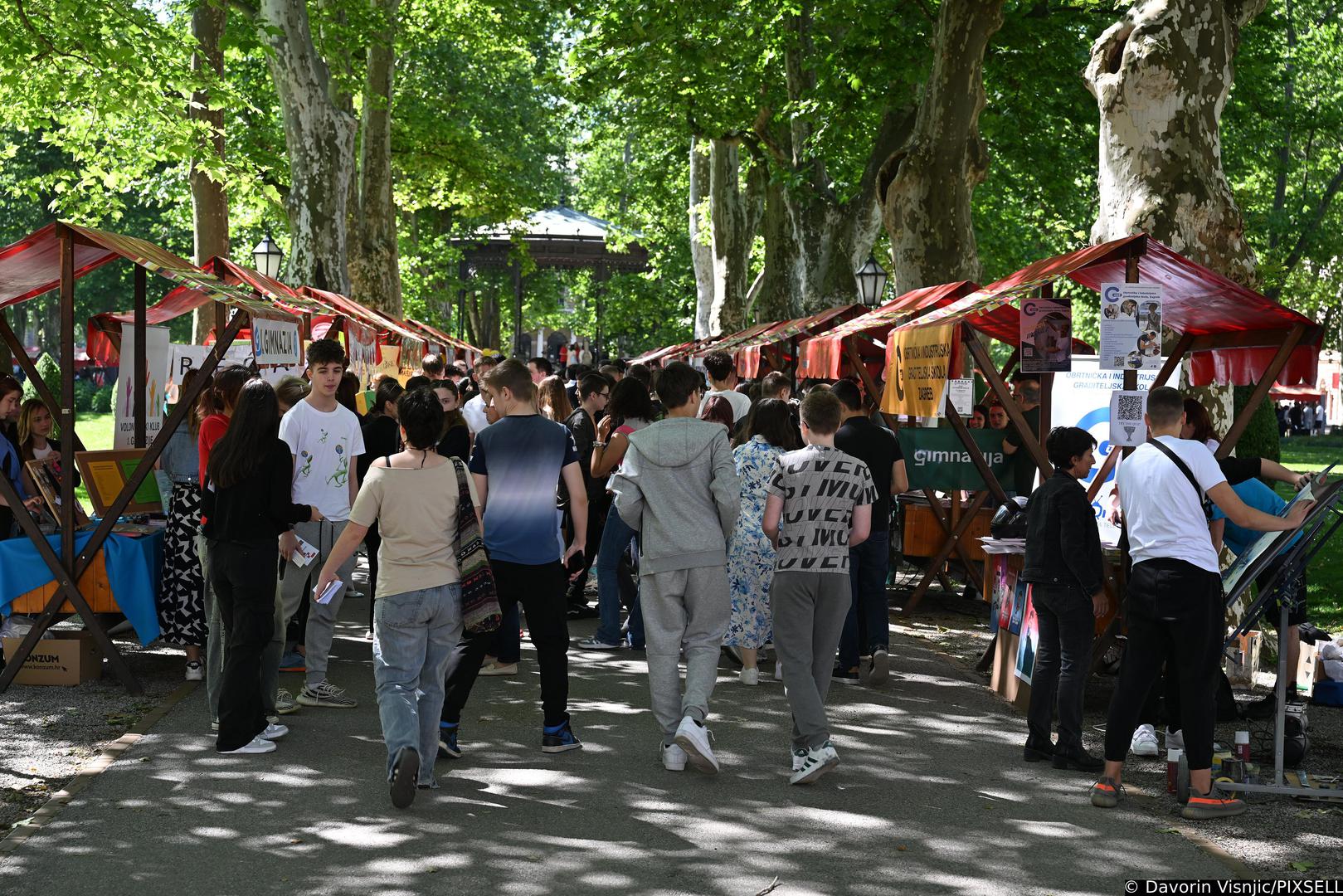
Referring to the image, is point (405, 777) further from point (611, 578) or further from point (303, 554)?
point (611, 578)

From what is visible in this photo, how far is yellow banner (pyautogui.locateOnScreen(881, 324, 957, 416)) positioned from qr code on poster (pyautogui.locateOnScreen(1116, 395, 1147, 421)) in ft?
5.10

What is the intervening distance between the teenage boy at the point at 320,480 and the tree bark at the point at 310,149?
1375 cm

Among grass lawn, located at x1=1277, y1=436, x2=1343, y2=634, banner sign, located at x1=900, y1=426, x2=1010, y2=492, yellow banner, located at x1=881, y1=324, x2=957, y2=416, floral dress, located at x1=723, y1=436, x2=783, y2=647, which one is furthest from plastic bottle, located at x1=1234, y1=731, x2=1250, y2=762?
banner sign, located at x1=900, y1=426, x2=1010, y2=492

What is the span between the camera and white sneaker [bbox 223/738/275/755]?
6.93m

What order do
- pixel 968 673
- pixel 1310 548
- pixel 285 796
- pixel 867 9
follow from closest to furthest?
pixel 285 796 < pixel 1310 548 < pixel 968 673 < pixel 867 9

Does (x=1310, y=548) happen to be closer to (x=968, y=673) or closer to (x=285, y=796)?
(x=968, y=673)

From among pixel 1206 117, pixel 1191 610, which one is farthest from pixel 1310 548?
pixel 1206 117

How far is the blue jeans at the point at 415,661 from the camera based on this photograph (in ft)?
20.0

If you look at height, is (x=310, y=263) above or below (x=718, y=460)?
above

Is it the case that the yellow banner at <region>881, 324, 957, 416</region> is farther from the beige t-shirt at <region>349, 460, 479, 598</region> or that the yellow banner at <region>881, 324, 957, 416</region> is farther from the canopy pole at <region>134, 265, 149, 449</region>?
the canopy pole at <region>134, 265, 149, 449</region>

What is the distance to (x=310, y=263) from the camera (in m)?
21.4

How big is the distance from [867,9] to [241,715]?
15635 millimetres

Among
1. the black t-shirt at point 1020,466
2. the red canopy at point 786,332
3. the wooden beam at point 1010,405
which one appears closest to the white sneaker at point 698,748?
the wooden beam at point 1010,405

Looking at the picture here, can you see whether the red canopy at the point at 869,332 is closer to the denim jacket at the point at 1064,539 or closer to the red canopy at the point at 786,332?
the red canopy at the point at 786,332
